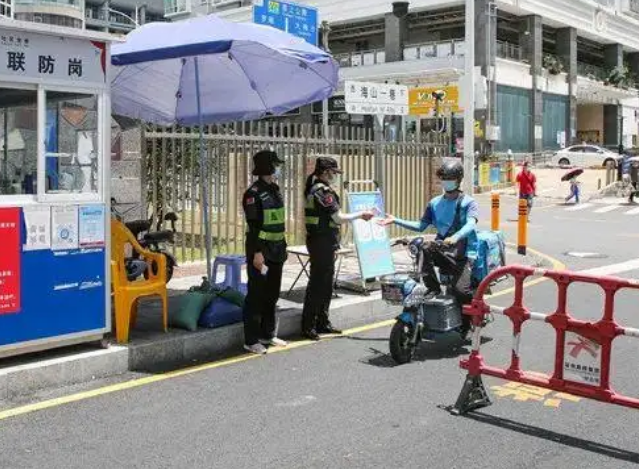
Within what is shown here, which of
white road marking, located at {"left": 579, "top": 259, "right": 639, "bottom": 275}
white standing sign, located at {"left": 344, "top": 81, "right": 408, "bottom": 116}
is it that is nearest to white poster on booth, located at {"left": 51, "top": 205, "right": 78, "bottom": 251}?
white standing sign, located at {"left": 344, "top": 81, "right": 408, "bottom": 116}

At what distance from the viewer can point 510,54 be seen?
152 ft

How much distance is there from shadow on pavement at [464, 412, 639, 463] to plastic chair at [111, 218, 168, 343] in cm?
301

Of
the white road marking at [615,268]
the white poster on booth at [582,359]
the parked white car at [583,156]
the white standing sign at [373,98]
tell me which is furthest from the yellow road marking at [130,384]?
the parked white car at [583,156]

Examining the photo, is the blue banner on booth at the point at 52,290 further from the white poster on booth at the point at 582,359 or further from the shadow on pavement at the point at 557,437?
the white poster on booth at the point at 582,359

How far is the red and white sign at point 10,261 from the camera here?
575 cm

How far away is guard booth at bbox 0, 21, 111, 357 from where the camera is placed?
19.1 ft

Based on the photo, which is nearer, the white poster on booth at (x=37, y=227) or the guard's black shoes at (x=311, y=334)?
the white poster on booth at (x=37, y=227)

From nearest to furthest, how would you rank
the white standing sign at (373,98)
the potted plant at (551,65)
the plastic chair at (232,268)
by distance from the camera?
1. the plastic chair at (232,268)
2. the white standing sign at (373,98)
3. the potted plant at (551,65)

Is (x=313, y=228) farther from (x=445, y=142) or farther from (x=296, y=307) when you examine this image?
(x=445, y=142)

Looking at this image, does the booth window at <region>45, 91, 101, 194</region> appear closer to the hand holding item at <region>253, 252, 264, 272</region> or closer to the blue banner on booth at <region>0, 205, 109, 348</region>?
the blue banner on booth at <region>0, 205, 109, 348</region>

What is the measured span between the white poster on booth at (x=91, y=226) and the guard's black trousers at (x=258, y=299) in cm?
133

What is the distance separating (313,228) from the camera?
7.48 m

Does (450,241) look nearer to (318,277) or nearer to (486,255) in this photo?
(486,255)

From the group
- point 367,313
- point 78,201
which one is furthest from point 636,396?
point 78,201
